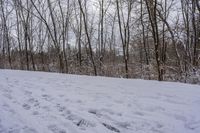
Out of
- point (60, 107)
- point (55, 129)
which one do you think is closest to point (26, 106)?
point (60, 107)

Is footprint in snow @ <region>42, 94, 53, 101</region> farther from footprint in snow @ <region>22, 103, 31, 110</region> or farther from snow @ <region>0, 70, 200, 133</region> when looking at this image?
footprint in snow @ <region>22, 103, 31, 110</region>

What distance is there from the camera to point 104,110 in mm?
4938

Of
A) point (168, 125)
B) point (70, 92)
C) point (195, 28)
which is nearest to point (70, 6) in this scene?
point (195, 28)

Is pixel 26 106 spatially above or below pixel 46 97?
below

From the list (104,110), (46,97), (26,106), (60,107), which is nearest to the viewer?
(104,110)

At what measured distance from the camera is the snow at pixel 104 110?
4039mm

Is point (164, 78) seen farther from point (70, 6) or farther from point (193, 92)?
point (70, 6)

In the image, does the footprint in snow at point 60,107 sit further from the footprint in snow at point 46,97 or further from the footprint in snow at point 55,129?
the footprint in snow at point 55,129

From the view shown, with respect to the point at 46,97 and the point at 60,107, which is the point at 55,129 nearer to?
the point at 60,107

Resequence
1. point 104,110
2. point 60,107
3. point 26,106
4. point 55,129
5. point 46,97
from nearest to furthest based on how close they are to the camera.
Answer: point 55,129 → point 104,110 → point 60,107 → point 26,106 → point 46,97

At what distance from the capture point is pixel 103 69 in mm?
15977

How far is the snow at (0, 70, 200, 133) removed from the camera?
13.3ft

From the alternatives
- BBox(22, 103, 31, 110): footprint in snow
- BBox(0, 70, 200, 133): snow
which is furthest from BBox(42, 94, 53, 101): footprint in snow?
BBox(22, 103, 31, 110): footprint in snow

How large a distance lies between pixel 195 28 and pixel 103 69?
6518mm
